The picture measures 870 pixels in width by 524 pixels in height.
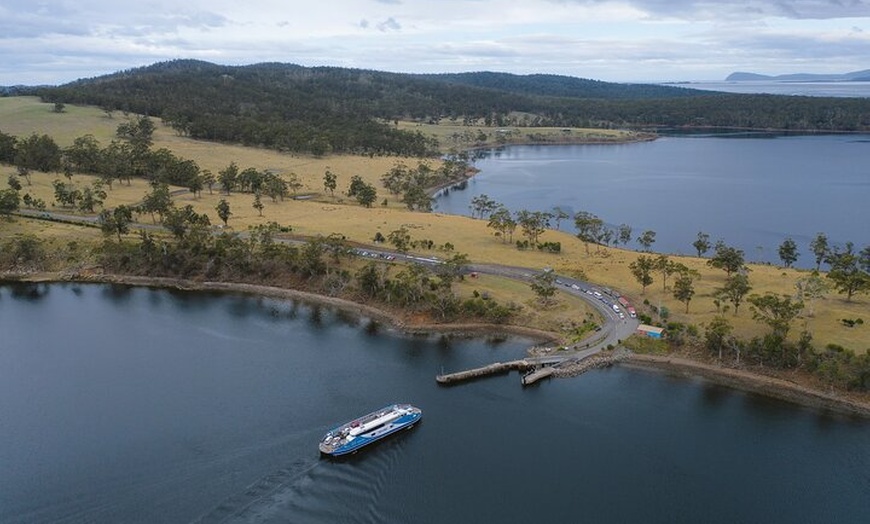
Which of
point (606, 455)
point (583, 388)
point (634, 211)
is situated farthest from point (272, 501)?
point (634, 211)

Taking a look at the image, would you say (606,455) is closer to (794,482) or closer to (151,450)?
(794,482)

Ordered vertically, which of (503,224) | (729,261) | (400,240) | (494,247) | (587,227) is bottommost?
(494,247)

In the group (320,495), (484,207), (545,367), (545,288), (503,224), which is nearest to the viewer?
(320,495)

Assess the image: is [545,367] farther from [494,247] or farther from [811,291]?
[494,247]

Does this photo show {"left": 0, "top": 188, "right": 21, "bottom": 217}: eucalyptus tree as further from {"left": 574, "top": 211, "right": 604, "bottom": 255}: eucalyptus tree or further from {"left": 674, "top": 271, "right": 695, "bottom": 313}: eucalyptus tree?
{"left": 674, "top": 271, "right": 695, "bottom": 313}: eucalyptus tree

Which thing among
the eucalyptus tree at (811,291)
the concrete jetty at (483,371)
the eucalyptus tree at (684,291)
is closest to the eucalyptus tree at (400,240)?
the concrete jetty at (483,371)

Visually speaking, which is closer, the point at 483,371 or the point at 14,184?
the point at 483,371

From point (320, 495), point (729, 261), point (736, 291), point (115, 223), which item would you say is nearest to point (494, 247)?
point (729, 261)

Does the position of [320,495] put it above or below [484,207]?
below
